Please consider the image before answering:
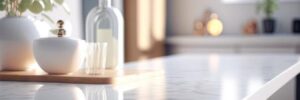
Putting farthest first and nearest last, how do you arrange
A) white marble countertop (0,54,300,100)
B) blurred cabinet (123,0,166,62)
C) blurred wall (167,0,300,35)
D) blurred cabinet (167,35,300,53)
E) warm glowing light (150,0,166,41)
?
blurred wall (167,0,300,35)
warm glowing light (150,0,166,41)
blurred cabinet (167,35,300,53)
blurred cabinet (123,0,166,62)
white marble countertop (0,54,300,100)

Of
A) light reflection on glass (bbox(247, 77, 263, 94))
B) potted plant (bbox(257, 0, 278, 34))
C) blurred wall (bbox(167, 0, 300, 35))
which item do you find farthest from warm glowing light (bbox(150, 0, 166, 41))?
light reflection on glass (bbox(247, 77, 263, 94))

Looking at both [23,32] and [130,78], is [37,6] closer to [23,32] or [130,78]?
[23,32]

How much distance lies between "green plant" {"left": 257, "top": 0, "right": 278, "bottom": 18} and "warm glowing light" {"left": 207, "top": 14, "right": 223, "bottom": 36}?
16.4 inches

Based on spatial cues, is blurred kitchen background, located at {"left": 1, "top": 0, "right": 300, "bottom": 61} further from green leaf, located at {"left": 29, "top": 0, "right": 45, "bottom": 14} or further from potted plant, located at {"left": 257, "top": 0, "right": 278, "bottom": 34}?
green leaf, located at {"left": 29, "top": 0, "right": 45, "bottom": 14}

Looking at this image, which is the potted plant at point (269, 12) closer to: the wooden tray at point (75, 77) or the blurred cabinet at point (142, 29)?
the blurred cabinet at point (142, 29)

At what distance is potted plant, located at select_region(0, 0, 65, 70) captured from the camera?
4.55 ft

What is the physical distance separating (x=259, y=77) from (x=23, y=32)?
67cm

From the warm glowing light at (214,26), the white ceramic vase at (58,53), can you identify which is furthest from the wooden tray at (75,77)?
the warm glowing light at (214,26)

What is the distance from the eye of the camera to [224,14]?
17.1 feet

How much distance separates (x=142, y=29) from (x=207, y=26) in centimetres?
93

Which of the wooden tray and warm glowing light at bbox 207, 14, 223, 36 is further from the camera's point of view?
warm glowing light at bbox 207, 14, 223, 36

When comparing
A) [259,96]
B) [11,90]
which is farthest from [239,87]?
[11,90]

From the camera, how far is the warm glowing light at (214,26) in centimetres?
508

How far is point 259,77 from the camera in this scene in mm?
1452
